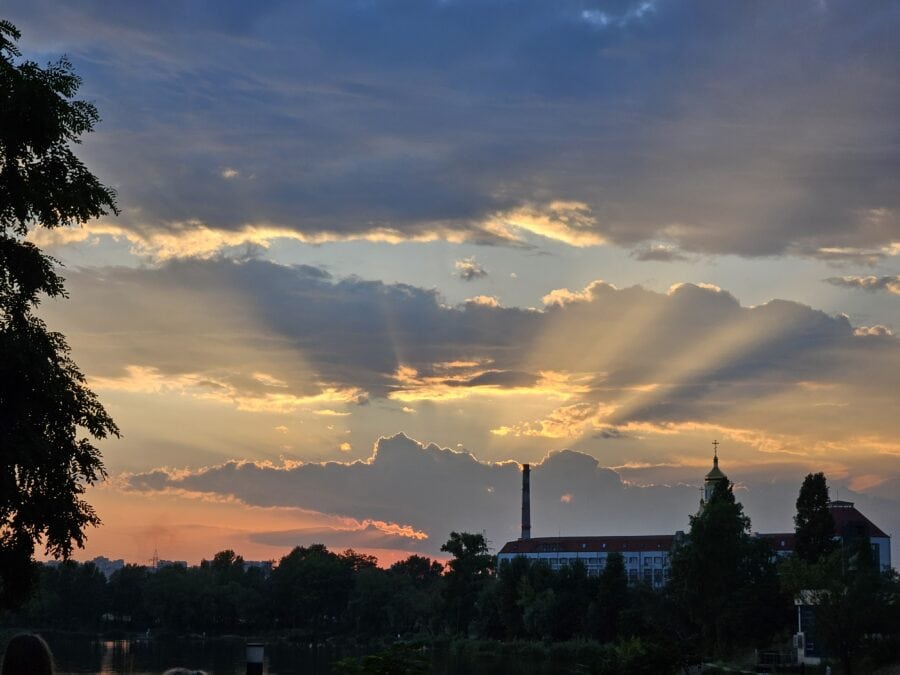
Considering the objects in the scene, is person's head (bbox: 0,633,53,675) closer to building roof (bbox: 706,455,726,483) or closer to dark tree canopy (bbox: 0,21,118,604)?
dark tree canopy (bbox: 0,21,118,604)

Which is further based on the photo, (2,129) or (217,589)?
(217,589)

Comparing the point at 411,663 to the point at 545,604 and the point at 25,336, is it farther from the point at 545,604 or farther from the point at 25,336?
the point at 545,604

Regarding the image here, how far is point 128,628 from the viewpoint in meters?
162

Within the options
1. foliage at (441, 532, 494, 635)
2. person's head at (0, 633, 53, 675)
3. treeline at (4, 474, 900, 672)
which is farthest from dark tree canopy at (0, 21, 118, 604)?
foliage at (441, 532, 494, 635)

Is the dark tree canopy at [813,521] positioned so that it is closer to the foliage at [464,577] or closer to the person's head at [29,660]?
the foliage at [464,577]

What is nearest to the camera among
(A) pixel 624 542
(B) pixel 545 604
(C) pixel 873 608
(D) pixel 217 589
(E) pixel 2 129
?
(E) pixel 2 129

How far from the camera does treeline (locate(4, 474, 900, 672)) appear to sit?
59750 millimetres

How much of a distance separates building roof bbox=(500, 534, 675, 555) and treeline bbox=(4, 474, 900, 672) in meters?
19.9

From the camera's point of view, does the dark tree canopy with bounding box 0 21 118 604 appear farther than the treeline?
No

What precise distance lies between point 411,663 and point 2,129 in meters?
12.3

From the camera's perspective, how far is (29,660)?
274 inches

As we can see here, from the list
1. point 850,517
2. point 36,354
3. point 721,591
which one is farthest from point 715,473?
point 36,354

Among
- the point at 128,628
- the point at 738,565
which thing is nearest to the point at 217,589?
the point at 128,628

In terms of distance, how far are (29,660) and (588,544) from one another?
18618 cm
